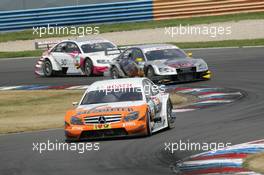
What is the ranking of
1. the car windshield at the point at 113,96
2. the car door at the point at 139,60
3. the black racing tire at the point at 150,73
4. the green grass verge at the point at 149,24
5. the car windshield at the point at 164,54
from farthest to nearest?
the green grass verge at the point at 149,24 < the car door at the point at 139,60 < the car windshield at the point at 164,54 < the black racing tire at the point at 150,73 < the car windshield at the point at 113,96

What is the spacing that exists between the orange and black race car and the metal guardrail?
2951cm

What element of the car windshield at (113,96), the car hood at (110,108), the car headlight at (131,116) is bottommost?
the car headlight at (131,116)

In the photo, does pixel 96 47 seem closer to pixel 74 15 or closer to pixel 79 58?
pixel 79 58

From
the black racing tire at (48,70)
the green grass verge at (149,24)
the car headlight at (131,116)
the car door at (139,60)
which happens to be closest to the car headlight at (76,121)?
the car headlight at (131,116)

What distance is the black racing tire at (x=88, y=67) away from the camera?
101ft

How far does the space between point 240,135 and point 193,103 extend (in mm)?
6443

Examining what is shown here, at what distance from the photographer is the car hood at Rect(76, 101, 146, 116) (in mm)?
16375

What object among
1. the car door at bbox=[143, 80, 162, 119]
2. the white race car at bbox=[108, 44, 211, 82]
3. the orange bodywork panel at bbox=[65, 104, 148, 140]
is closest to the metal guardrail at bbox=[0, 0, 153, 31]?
the white race car at bbox=[108, 44, 211, 82]

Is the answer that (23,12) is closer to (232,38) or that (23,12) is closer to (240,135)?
(232,38)

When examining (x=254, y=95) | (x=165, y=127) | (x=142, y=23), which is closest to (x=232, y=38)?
(x=142, y=23)

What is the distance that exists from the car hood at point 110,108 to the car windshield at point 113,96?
10.5 inches

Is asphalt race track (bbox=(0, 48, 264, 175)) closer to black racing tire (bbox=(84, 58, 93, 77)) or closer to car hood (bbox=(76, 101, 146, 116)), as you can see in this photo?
car hood (bbox=(76, 101, 146, 116))

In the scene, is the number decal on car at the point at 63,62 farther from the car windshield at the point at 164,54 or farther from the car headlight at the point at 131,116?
the car headlight at the point at 131,116

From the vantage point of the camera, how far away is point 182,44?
129ft
